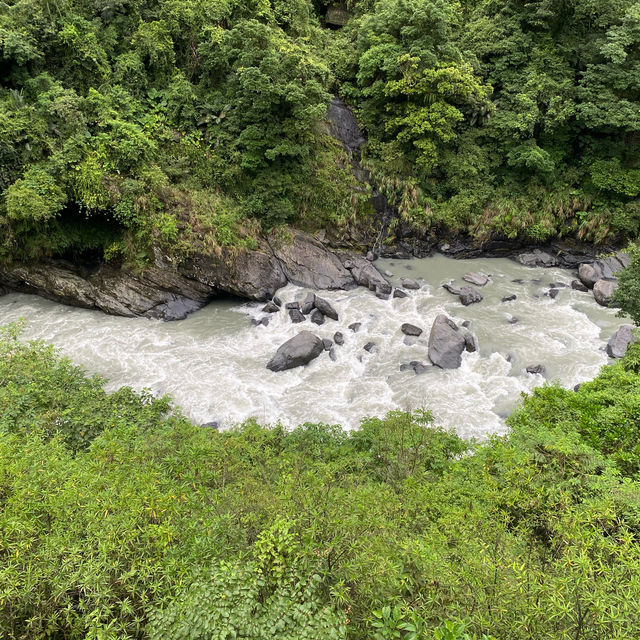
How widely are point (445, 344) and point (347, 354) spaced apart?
11.2ft

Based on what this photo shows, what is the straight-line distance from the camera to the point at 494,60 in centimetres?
2000

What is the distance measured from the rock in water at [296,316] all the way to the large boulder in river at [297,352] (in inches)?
58.8

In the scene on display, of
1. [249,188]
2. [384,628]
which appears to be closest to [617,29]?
[249,188]

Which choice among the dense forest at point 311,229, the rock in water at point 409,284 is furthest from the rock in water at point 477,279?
the dense forest at point 311,229

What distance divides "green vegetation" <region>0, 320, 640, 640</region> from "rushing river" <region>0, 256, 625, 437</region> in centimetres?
448

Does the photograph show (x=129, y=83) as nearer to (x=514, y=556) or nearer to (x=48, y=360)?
(x=48, y=360)

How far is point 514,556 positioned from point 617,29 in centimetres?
2318

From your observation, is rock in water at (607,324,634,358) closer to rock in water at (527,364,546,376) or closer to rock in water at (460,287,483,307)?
rock in water at (527,364,546,376)

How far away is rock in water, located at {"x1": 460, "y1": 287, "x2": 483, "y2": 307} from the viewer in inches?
656

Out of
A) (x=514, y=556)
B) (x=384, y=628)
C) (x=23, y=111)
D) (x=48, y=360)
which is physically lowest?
(x=48, y=360)

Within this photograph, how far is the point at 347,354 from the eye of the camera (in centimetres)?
1416

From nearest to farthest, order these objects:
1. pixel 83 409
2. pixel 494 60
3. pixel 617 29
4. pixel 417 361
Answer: pixel 83 409, pixel 417 361, pixel 617 29, pixel 494 60

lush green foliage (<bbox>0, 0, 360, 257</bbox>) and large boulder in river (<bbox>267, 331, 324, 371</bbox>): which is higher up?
lush green foliage (<bbox>0, 0, 360, 257</bbox>)

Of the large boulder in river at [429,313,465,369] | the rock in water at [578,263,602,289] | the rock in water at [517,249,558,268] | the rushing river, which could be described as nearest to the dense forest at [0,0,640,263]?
the rock in water at [517,249,558,268]
